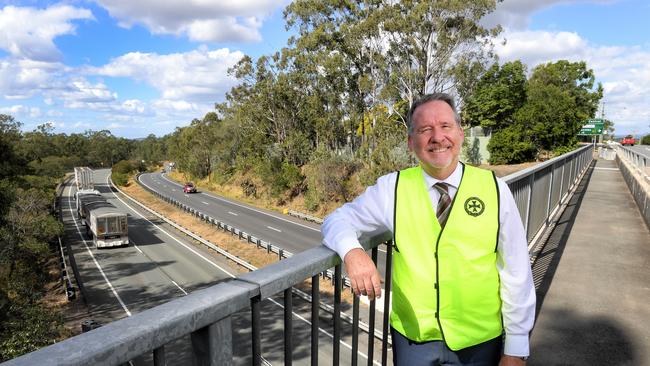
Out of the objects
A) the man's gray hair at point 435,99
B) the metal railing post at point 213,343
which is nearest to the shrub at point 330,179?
the man's gray hair at point 435,99

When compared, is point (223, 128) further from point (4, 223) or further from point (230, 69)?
point (4, 223)

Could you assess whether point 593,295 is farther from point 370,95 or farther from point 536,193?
point 370,95

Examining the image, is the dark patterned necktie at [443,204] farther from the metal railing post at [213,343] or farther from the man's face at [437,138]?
the metal railing post at [213,343]

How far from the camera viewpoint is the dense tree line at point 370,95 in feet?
89.4

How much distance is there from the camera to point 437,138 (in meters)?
2.11

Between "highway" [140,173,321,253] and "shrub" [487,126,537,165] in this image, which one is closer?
"highway" [140,173,321,253]

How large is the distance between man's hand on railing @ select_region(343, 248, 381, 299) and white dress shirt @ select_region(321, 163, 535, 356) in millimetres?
121

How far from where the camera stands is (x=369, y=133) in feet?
113

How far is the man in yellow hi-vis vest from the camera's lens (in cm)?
188

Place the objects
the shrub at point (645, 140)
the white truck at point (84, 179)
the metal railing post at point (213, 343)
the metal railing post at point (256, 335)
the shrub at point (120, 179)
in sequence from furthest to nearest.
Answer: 1. the shrub at point (120, 179)
2. the shrub at point (645, 140)
3. the white truck at point (84, 179)
4. the metal railing post at point (256, 335)
5. the metal railing post at point (213, 343)

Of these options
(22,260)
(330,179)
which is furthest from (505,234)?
(330,179)

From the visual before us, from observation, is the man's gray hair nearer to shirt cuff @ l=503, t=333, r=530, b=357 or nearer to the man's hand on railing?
the man's hand on railing

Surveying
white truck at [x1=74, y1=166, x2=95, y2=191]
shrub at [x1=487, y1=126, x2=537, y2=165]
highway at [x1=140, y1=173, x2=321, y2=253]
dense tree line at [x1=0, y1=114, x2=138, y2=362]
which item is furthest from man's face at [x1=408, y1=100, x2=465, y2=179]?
white truck at [x1=74, y1=166, x2=95, y2=191]

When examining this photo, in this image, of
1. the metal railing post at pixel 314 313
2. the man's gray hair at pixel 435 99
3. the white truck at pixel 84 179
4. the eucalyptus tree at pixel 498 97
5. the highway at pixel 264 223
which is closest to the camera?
the metal railing post at pixel 314 313
